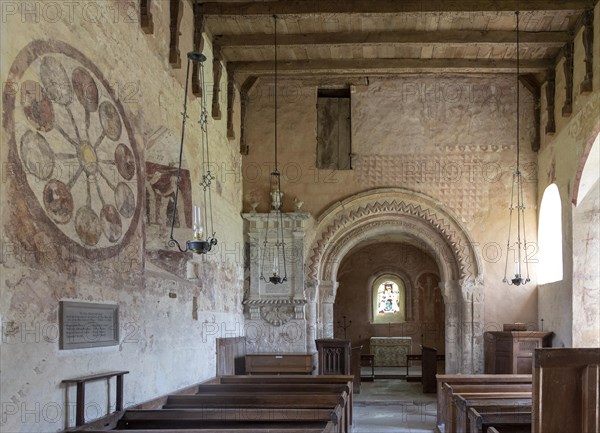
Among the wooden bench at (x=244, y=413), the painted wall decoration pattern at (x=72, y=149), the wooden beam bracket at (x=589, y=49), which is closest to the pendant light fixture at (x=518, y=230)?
the wooden beam bracket at (x=589, y=49)

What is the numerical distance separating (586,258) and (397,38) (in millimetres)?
4401

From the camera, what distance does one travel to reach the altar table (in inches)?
720

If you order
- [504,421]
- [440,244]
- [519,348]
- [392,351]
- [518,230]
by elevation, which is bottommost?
[392,351]

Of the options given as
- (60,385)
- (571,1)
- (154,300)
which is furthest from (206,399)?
(571,1)

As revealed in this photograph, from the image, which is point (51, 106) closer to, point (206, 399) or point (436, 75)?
point (206, 399)

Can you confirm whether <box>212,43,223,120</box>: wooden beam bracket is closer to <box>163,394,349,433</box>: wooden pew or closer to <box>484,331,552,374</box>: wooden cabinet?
<box>163,394,349,433</box>: wooden pew

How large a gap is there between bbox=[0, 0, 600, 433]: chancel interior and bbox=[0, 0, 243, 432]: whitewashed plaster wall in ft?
0.09

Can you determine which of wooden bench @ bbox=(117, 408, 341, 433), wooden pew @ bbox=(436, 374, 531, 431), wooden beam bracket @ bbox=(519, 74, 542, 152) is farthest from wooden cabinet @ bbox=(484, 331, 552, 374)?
wooden bench @ bbox=(117, 408, 341, 433)

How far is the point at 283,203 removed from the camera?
42.9 feet

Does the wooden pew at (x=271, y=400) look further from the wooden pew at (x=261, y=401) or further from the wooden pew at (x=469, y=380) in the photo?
the wooden pew at (x=469, y=380)

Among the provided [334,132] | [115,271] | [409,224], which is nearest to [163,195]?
[115,271]

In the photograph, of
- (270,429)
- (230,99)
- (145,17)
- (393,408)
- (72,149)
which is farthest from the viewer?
A: (393,408)

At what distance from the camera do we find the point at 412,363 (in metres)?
19.3

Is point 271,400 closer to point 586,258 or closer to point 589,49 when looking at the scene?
point 586,258
